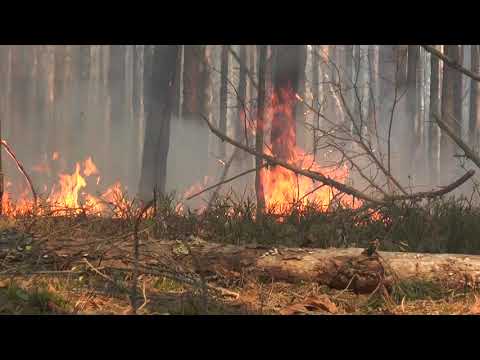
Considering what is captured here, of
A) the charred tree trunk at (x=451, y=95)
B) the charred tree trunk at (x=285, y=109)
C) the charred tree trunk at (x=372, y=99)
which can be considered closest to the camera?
the charred tree trunk at (x=372, y=99)

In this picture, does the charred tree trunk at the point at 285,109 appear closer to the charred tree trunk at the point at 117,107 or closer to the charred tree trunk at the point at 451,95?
the charred tree trunk at the point at 451,95

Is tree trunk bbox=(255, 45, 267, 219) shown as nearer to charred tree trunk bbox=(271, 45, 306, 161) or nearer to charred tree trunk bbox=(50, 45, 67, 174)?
charred tree trunk bbox=(271, 45, 306, 161)

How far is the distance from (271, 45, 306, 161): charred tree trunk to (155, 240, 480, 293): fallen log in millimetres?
7807

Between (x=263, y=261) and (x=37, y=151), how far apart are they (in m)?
35.8

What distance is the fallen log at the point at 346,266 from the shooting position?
4.73 metres

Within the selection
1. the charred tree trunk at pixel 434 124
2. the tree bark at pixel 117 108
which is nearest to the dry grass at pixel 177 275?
the charred tree trunk at pixel 434 124

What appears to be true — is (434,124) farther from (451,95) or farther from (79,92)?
(79,92)

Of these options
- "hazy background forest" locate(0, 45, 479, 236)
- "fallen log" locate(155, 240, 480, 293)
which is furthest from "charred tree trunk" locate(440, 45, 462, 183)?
"hazy background forest" locate(0, 45, 479, 236)

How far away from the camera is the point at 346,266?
480 cm

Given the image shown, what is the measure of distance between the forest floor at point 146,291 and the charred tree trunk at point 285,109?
25.8 ft

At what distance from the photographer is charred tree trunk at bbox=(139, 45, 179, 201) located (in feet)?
46.0
